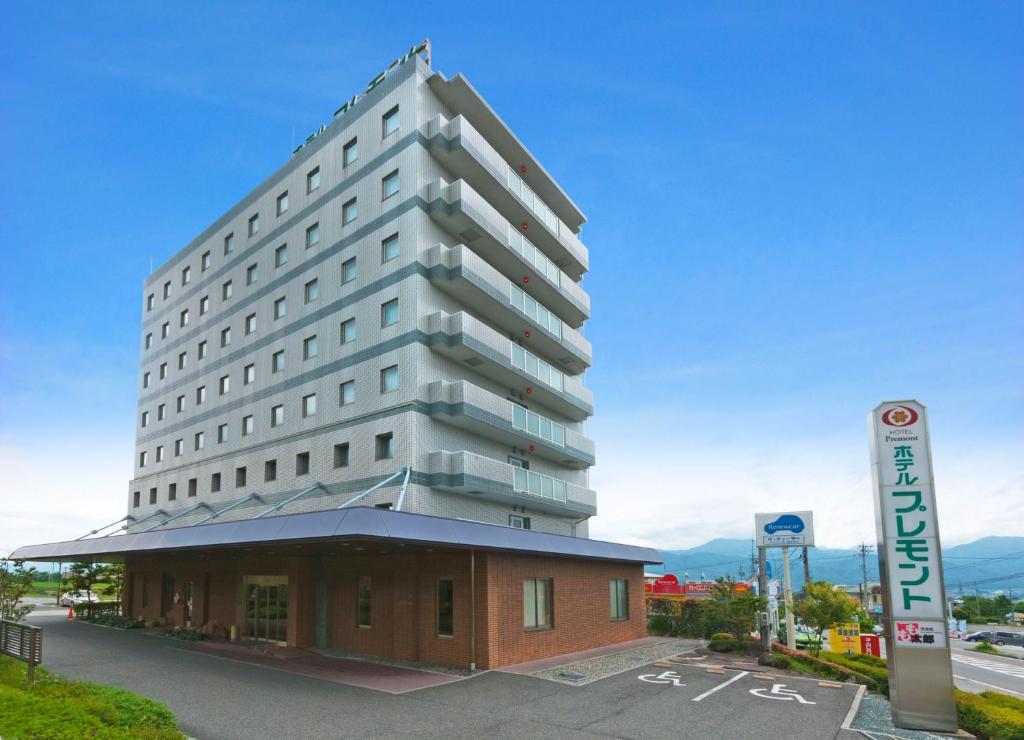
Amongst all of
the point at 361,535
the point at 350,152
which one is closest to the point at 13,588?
the point at 361,535

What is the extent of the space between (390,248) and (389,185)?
3064 millimetres

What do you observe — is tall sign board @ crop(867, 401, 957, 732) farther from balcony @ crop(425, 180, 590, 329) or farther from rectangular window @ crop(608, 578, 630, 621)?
balcony @ crop(425, 180, 590, 329)

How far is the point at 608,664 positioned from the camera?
22.7m

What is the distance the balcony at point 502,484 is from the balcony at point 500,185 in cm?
1355

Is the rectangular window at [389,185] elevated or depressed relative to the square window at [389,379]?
elevated

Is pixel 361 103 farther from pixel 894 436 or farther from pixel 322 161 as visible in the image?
pixel 894 436

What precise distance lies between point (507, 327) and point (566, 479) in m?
9.96

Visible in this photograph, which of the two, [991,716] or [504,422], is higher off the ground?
[504,422]

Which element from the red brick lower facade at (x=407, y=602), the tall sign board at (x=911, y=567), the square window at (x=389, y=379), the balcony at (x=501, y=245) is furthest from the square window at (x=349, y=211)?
the tall sign board at (x=911, y=567)

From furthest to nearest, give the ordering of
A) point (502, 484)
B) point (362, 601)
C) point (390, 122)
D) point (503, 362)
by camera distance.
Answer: point (390, 122) < point (503, 362) < point (502, 484) < point (362, 601)

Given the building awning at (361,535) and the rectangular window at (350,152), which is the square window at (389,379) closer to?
the building awning at (361,535)

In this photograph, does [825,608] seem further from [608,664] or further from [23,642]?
[23,642]

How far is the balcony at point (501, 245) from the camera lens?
30.4 metres

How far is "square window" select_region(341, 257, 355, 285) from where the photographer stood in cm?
3194
